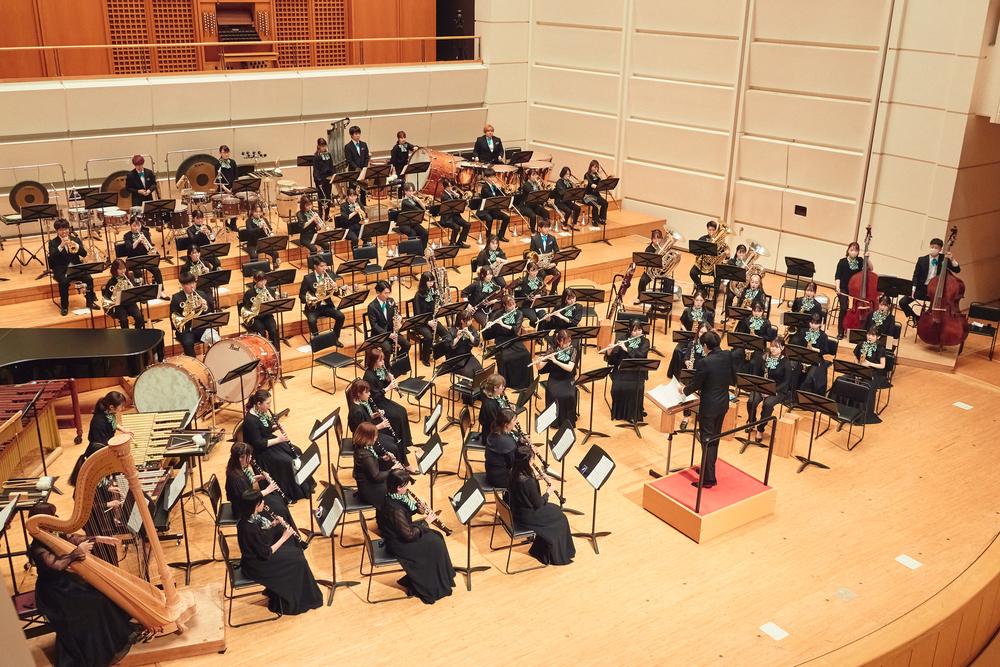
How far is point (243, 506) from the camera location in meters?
6.26

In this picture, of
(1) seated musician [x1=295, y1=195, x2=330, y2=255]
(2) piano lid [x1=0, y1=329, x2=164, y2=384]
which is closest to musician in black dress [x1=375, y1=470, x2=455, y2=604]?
(2) piano lid [x1=0, y1=329, x2=164, y2=384]

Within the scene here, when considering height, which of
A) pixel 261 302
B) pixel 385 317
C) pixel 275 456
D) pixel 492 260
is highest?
pixel 492 260

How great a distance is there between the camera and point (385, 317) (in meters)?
10.1

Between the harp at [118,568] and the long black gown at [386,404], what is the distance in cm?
261

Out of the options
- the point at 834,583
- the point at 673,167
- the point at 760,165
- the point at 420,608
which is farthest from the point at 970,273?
the point at 420,608

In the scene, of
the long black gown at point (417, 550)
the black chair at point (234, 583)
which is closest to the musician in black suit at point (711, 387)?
the long black gown at point (417, 550)

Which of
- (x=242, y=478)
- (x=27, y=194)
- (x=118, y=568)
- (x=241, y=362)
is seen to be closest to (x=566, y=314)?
(x=241, y=362)

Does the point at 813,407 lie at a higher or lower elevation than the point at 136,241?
lower

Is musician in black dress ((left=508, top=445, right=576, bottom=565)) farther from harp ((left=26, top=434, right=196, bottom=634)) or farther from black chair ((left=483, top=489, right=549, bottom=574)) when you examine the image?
harp ((left=26, top=434, right=196, bottom=634))

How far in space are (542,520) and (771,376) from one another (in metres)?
3.77

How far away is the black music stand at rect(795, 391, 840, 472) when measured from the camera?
28.6 feet

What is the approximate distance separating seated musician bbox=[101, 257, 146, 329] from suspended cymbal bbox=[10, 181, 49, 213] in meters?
3.09

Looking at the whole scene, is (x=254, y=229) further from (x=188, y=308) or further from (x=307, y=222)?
(x=188, y=308)

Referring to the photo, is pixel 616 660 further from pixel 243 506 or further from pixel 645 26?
pixel 645 26
